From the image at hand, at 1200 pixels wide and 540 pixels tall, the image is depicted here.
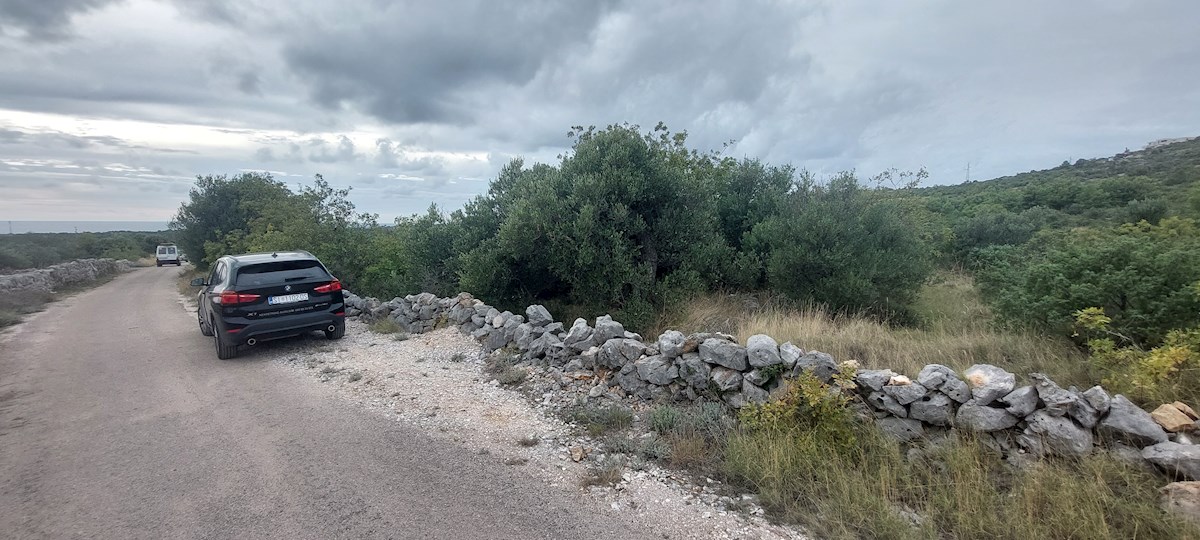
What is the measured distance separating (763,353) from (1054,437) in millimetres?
2253

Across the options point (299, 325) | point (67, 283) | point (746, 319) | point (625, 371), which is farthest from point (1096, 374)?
point (67, 283)

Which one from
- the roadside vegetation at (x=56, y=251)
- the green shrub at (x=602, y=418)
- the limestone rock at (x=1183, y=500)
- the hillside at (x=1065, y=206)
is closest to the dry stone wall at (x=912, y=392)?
the limestone rock at (x=1183, y=500)

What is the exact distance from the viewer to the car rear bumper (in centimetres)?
801

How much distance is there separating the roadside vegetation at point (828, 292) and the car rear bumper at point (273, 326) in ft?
8.70

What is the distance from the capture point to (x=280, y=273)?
8.45 meters

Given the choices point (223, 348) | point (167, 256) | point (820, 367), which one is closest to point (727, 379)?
point (820, 367)

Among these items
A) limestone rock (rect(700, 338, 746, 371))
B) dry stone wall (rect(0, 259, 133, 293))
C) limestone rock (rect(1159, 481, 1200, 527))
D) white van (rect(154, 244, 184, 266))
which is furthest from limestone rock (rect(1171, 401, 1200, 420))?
white van (rect(154, 244, 184, 266))

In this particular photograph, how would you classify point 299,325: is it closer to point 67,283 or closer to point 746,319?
point 746,319

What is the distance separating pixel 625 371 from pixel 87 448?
5387 millimetres

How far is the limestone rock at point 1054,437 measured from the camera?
12.3 ft

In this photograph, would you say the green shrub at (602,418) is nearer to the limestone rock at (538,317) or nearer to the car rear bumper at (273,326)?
the limestone rock at (538,317)

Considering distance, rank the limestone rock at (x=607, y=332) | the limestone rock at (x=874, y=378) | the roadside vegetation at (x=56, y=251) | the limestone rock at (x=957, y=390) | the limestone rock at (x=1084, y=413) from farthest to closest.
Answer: the roadside vegetation at (x=56, y=251) < the limestone rock at (x=607, y=332) < the limestone rock at (x=874, y=378) < the limestone rock at (x=957, y=390) < the limestone rock at (x=1084, y=413)

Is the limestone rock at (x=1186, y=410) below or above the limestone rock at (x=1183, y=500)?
above

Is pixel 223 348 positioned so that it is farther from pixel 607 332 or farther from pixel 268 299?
pixel 607 332
